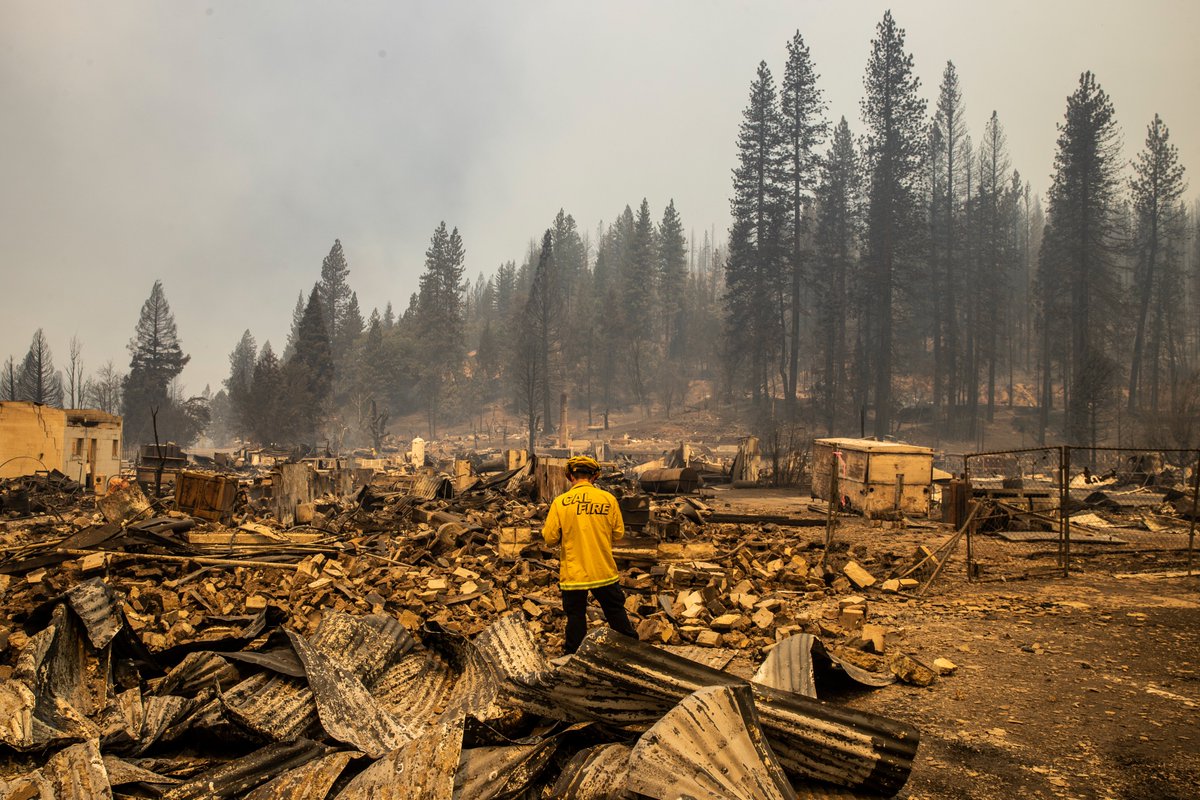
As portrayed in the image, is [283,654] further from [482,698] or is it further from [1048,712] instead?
[1048,712]

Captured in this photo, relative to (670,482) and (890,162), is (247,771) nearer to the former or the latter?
(670,482)

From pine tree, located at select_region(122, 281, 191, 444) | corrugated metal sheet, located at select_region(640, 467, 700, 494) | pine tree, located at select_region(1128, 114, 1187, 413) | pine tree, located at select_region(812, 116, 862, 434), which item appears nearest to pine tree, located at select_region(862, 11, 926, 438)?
pine tree, located at select_region(812, 116, 862, 434)

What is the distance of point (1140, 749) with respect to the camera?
409 centimetres

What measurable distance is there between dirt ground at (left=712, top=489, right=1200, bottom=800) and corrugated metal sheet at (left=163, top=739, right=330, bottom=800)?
3380 millimetres


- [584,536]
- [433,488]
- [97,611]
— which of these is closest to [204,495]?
[433,488]

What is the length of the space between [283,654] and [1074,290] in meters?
56.8

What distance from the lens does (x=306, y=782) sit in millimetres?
3369

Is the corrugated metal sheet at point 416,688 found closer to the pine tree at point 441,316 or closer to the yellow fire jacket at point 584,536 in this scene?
the yellow fire jacket at point 584,536

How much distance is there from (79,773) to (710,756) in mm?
3213

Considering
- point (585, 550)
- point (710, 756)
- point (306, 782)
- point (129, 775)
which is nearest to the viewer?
point (710, 756)

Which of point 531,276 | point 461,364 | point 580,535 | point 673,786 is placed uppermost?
point 531,276

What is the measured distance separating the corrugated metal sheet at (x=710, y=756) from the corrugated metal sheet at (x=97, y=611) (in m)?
4.70

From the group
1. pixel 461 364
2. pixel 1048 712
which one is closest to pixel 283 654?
pixel 1048 712

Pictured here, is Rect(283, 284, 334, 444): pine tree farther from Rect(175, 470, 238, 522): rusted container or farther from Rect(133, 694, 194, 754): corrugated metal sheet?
Rect(133, 694, 194, 754): corrugated metal sheet
